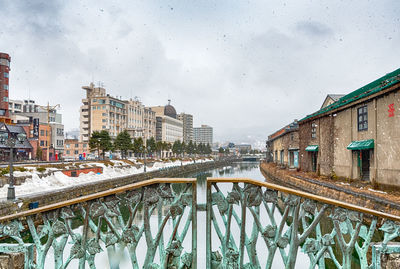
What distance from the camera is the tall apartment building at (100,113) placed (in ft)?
236

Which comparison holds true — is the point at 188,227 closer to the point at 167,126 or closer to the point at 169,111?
the point at 167,126

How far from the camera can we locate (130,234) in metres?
3.38

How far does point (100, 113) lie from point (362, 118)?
6592 centimetres

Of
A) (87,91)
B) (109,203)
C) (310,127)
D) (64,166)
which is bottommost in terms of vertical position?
(64,166)

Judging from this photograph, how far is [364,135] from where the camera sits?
54.2ft

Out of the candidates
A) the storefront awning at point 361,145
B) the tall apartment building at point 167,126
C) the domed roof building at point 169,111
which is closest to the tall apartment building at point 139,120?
the tall apartment building at point 167,126

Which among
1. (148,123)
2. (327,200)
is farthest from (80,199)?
(148,123)

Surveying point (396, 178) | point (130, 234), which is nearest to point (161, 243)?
point (130, 234)

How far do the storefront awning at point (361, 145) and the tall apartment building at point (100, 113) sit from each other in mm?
63239

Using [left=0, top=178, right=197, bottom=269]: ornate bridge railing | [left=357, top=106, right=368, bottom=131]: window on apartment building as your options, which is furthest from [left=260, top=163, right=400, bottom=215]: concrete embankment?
[left=0, top=178, right=197, bottom=269]: ornate bridge railing

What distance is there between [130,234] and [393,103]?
14.8 meters

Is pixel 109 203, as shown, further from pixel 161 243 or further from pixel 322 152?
pixel 322 152

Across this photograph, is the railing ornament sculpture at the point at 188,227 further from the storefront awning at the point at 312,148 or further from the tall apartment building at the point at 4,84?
the tall apartment building at the point at 4,84

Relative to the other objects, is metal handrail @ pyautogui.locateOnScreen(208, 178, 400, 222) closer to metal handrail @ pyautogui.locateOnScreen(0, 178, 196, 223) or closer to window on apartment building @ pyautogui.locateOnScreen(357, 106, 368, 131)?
metal handrail @ pyautogui.locateOnScreen(0, 178, 196, 223)
